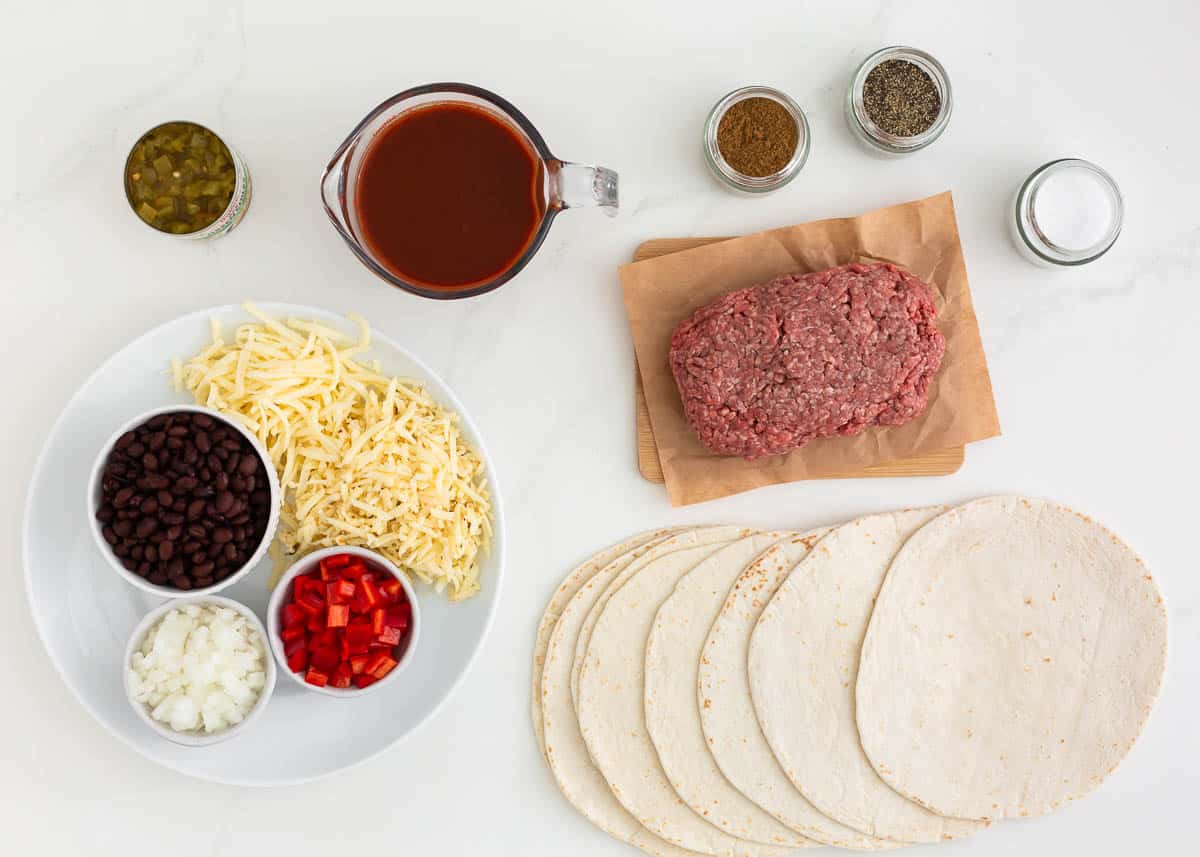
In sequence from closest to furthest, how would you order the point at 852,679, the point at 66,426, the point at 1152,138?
the point at 66,426
the point at 852,679
the point at 1152,138

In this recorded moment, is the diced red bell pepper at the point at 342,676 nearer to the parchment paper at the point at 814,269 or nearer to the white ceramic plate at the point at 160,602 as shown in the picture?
the white ceramic plate at the point at 160,602

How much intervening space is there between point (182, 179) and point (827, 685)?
8.31 feet

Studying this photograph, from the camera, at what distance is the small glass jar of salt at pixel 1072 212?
2.99 m

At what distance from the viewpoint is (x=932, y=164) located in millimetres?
3088

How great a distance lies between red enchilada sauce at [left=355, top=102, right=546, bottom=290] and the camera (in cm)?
269

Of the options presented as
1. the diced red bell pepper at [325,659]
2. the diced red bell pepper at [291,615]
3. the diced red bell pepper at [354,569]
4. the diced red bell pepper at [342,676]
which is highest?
the diced red bell pepper at [354,569]

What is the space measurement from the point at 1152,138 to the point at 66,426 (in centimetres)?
359

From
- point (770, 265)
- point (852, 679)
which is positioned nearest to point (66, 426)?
point (770, 265)

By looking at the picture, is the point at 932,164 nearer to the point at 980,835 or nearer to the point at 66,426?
the point at 980,835

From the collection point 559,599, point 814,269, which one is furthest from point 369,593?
point 814,269

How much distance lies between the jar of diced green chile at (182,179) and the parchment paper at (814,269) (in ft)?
4.10

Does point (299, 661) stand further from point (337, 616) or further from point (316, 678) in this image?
point (337, 616)

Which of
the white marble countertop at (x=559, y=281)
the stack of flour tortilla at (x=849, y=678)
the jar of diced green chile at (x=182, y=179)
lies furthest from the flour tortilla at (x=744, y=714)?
the jar of diced green chile at (x=182, y=179)

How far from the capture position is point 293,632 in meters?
2.61
